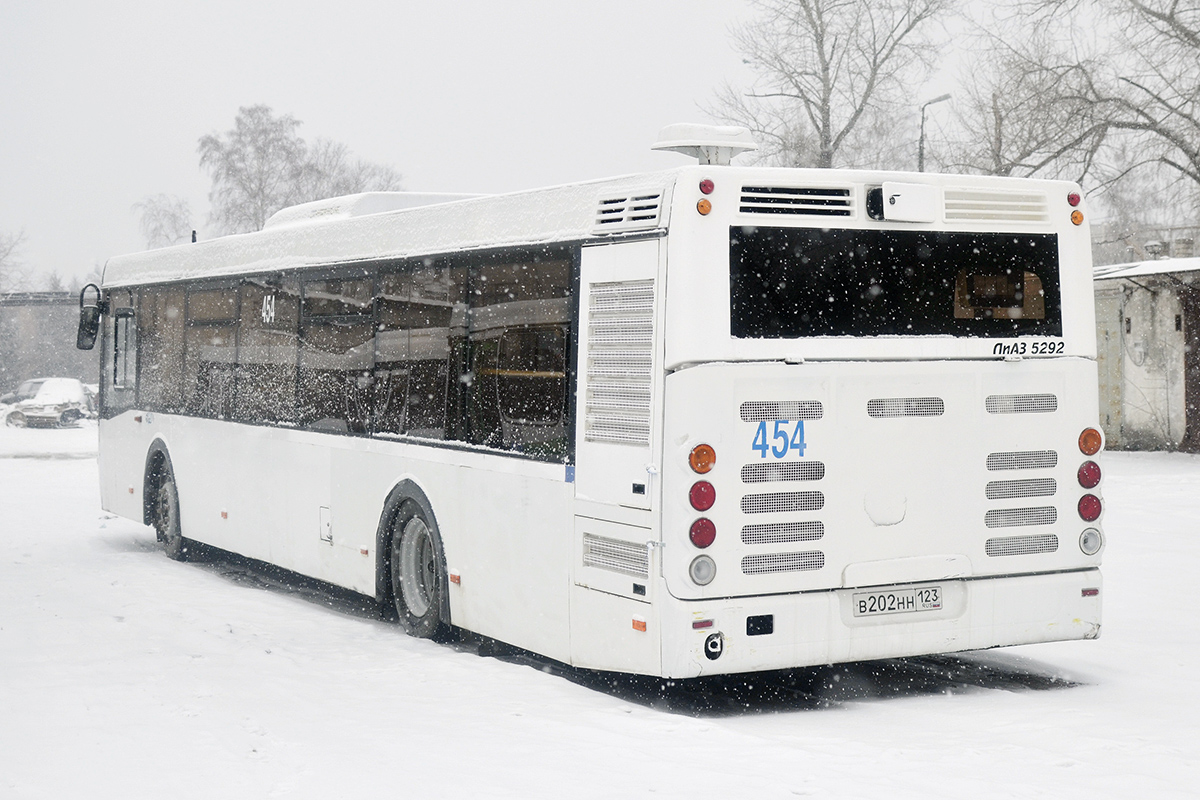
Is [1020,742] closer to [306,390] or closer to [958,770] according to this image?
[958,770]

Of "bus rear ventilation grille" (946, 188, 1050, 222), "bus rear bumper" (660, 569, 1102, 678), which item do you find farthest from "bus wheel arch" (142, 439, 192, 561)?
"bus rear ventilation grille" (946, 188, 1050, 222)

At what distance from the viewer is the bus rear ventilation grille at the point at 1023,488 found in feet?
26.9

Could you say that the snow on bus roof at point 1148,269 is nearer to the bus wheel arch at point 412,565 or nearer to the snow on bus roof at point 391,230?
the snow on bus roof at point 391,230

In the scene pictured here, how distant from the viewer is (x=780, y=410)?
7.64m

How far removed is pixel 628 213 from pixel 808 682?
303 cm

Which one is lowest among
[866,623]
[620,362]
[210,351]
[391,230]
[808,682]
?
[808,682]

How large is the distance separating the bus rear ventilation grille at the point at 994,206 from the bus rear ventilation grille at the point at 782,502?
5.70 ft

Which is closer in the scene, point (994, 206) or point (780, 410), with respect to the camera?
point (780, 410)

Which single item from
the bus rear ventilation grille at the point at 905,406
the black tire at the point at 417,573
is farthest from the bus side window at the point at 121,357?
the bus rear ventilation grille at the point at 905,406

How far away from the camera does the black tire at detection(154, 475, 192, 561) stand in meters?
14.9

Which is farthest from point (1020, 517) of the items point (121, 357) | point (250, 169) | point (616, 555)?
point (250, 169)

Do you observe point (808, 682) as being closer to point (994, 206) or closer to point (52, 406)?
point (994, 206)

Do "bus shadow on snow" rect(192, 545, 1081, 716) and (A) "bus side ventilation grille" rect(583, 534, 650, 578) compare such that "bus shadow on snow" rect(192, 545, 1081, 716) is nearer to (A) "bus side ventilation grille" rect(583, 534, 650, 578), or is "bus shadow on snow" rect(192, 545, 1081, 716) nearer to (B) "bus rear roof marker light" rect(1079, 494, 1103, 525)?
(A) "bus side ventilation grille" rect(583, 534, 650, 578)

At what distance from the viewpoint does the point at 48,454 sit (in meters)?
36.1
